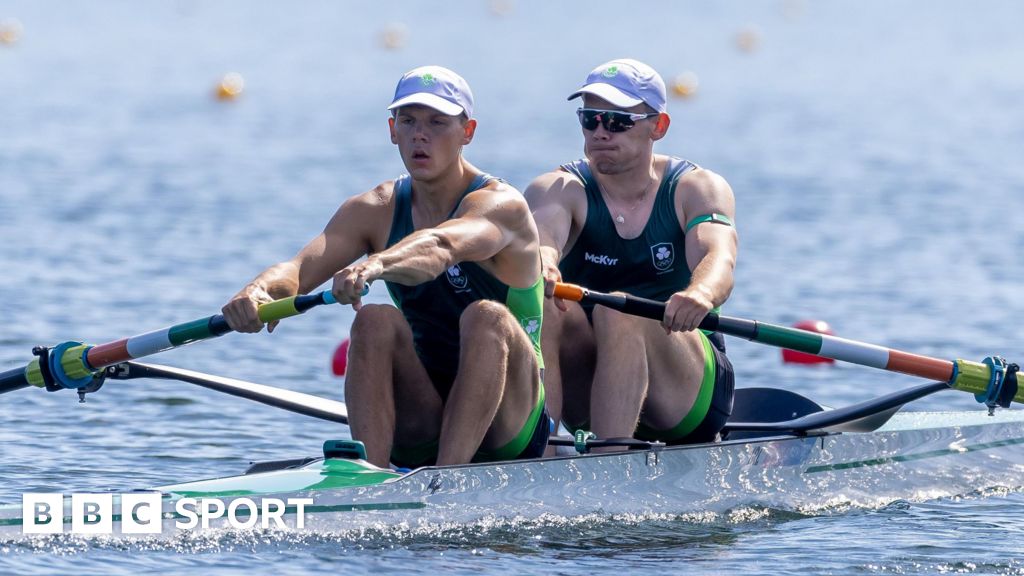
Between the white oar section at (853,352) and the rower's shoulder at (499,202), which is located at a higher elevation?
the rower's shoulder at (499,202)

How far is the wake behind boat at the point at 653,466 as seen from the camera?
635cm

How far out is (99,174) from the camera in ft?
75.3

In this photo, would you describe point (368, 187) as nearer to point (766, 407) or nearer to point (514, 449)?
point (766, 407)

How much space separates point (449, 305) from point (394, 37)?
167 ft

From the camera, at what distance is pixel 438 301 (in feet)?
22.6

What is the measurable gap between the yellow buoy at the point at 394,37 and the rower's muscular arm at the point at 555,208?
158 feet

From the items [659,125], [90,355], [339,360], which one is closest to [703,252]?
[659,125]

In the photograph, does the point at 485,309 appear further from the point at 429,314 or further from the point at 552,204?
the point at 552,204

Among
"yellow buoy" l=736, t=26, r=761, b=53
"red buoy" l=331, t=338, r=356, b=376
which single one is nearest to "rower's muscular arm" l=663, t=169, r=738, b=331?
"red buoy" l=331, t=338, r=356, b=376

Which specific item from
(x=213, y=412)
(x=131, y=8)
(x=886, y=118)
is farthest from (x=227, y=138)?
(x=131, y=8)

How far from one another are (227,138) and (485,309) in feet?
77.7

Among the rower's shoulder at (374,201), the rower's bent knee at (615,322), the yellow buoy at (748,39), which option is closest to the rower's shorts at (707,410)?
the rower's bent knee at (615,322)

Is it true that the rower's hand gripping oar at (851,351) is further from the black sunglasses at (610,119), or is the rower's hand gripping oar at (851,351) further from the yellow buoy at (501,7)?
the yellow buoy at (501,7)

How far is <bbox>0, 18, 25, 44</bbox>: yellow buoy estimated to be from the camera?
49866 millimetres
